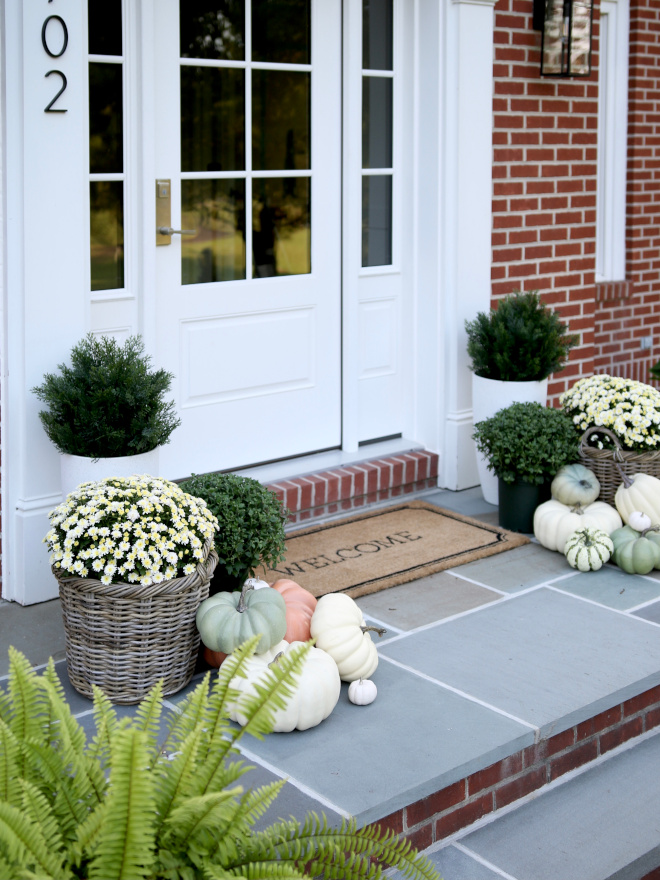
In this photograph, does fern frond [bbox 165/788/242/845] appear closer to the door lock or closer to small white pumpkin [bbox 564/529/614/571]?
small white pumpkin [bbox 564/529/614/571]

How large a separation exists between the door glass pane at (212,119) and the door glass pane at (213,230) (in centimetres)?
9

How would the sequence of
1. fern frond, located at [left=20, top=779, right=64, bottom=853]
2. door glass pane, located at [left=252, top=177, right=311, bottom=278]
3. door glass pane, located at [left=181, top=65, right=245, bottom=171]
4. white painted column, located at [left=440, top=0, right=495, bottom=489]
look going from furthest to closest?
1. white painted column, located at [left=440, top=0, right=495, bottom=489]
2. door glass pane, located at [left=252, top=177, right=311, bottom=278]
3. door glass pane, located at [left=181, top=65, right=245, bottom=171]
4. fern frond, located at [left=20, top=779, right=64, bottom=853]

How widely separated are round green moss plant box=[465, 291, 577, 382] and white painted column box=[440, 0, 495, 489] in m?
0.20

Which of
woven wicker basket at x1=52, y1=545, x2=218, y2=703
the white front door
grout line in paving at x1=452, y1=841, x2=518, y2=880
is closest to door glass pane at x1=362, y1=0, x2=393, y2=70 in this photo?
the white front door

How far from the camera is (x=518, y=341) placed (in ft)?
15.5

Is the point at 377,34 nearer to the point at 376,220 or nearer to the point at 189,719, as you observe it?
the point at 376,220

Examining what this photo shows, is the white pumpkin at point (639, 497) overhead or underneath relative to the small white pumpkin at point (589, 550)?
overhead

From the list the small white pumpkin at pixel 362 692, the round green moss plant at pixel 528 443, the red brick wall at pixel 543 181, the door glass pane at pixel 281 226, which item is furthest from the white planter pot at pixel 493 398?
the small white pumpkin at pixel 362 692

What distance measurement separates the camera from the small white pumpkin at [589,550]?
13.3ft

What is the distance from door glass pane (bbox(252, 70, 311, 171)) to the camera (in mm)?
4477

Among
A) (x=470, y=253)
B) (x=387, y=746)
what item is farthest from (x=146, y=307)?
(x=387, y=746)

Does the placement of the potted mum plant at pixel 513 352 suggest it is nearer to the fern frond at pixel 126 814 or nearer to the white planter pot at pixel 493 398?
the white planter pot at pixel 493 398

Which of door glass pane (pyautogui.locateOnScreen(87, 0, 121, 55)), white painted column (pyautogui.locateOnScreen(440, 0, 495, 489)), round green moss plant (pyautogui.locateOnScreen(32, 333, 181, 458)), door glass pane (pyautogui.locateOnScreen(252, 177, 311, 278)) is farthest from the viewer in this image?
white painted column (pyautogui.locateOnScreen(440, 0, 495, 489))

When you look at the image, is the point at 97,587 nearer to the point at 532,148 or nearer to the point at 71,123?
the point at 71,123
